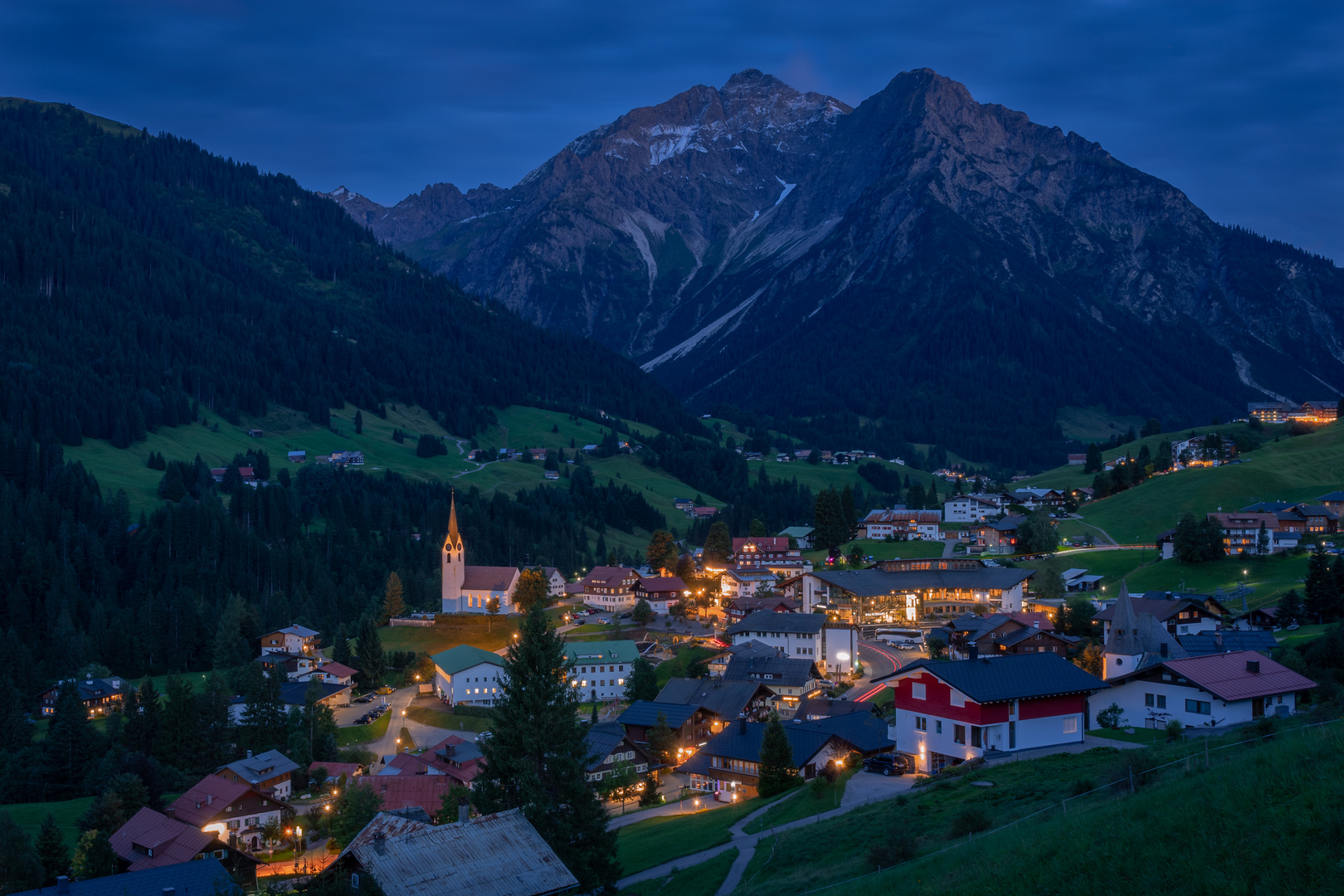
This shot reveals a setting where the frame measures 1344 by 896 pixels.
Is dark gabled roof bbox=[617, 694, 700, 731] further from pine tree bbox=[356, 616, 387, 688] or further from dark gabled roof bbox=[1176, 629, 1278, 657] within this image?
pine tree bbox=[356, 616, 387, 688]

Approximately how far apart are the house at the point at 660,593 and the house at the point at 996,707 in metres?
75.4

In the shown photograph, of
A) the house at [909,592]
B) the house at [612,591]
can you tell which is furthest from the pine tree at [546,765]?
the house at [612,591]

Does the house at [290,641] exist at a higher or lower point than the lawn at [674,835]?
lower

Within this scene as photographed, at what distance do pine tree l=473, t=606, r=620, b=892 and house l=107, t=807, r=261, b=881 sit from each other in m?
29.1

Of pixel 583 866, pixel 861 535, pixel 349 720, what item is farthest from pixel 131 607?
pixel 583 866

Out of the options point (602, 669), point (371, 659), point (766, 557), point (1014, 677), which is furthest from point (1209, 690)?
point (766, 557)

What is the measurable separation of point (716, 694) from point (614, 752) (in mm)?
11359

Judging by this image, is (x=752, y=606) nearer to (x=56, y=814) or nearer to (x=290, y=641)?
(x=290, y=641)

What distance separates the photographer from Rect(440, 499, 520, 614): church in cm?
12731

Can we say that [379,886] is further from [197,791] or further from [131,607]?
[131,607]

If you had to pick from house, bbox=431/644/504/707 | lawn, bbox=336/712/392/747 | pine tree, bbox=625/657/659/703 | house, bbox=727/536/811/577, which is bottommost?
lawn, bbox=336/712/392/747

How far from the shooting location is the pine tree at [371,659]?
10538 centimetres

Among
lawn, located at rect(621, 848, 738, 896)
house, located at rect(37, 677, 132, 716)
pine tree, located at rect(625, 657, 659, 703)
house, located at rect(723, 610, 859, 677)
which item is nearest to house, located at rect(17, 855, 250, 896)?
lawn, located at rect(621, 848, 738, 896)

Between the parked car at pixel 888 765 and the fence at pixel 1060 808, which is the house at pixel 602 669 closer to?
the parked car at pixel 888 765
